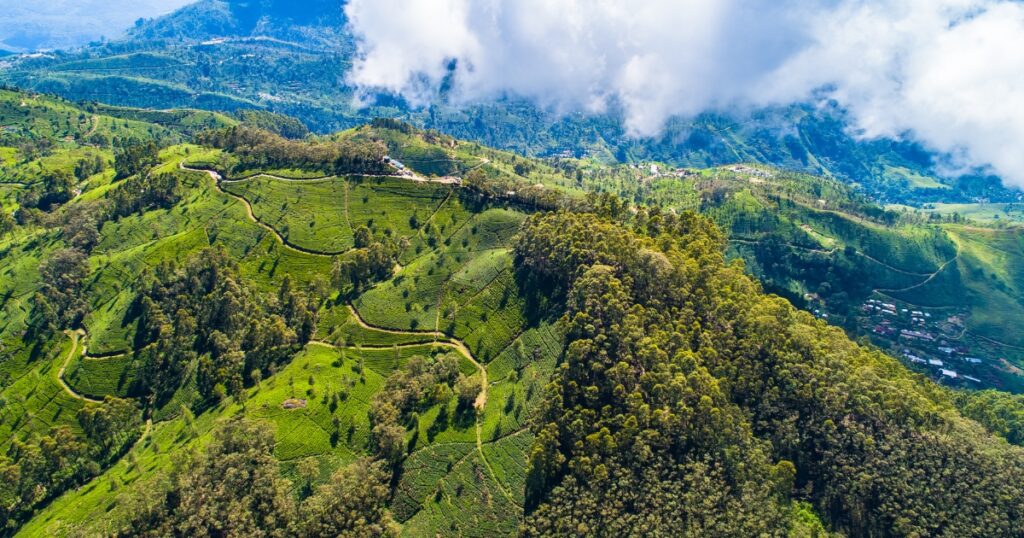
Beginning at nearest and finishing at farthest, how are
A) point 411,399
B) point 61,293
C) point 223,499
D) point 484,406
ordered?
point 223,499 < point 411,399 < point 484,406 < point 61,293

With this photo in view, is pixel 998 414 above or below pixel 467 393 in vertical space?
above

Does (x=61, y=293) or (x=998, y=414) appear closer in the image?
(x=998, y=414)

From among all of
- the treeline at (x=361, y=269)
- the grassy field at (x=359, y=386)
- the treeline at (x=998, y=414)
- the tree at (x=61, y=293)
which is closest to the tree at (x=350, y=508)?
the grassy field at (x=359, y=386)

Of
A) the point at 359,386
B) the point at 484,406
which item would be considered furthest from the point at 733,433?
the point at 359,386

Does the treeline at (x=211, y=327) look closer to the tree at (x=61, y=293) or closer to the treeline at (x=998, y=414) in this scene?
the tree at (x=61, y=293)

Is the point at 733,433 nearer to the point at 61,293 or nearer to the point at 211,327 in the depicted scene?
the point at 211,327

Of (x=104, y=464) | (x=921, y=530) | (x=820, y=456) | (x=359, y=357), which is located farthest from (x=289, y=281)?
(x=921, y=530)

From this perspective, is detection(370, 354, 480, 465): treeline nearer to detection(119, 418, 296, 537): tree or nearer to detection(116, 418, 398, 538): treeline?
detection(116, 418, 398, 538): treeline

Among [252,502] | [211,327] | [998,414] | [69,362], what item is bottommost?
[69,362]
